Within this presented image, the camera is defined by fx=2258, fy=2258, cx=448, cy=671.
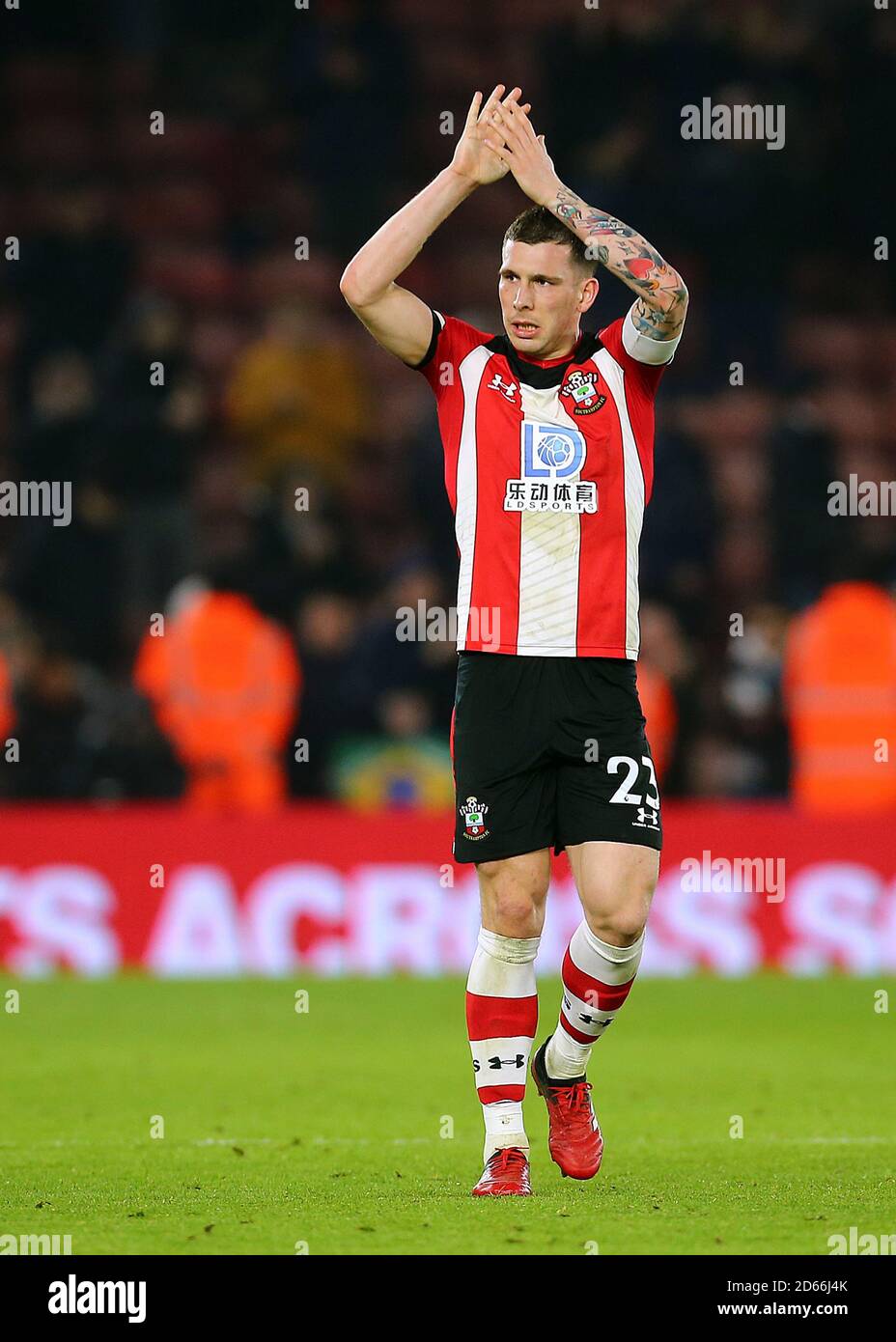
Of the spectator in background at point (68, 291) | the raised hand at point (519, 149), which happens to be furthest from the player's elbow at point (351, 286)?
the spectator in background at point (68, 291)

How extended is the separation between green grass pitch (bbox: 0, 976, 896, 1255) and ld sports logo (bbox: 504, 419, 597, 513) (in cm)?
187

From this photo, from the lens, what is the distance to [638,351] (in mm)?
6270

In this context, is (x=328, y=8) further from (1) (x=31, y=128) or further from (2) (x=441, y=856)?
(2) (x=441, y=856)

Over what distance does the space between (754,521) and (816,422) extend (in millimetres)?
1765

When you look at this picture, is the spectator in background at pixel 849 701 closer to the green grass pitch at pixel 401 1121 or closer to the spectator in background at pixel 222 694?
the green grass pitch at pixel 401 1121

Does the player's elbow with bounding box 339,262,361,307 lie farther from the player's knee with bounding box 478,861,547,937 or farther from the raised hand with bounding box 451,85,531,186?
the player's knee with bounding box 478,861,547,937

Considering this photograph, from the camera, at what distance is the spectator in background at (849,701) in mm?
13297

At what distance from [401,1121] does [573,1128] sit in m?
1.60

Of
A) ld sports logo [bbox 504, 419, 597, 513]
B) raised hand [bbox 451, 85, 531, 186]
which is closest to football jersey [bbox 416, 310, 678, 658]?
ld sports logo [bbox 504, 419, 597, 513]

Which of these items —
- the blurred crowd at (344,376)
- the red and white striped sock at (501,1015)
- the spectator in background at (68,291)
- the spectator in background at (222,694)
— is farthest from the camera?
the spectator in background at (68,291)

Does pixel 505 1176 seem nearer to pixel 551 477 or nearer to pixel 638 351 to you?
pixel 551 477

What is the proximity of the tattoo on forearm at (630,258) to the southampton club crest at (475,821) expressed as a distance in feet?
4.61

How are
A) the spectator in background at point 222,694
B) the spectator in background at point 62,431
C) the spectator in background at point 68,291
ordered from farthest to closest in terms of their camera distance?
the spectator in background at point 68,291 → the spectator in background at point 62,431 → the spectator in background at point 222,694

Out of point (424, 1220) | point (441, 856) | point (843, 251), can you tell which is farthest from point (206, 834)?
point (843, 251)
